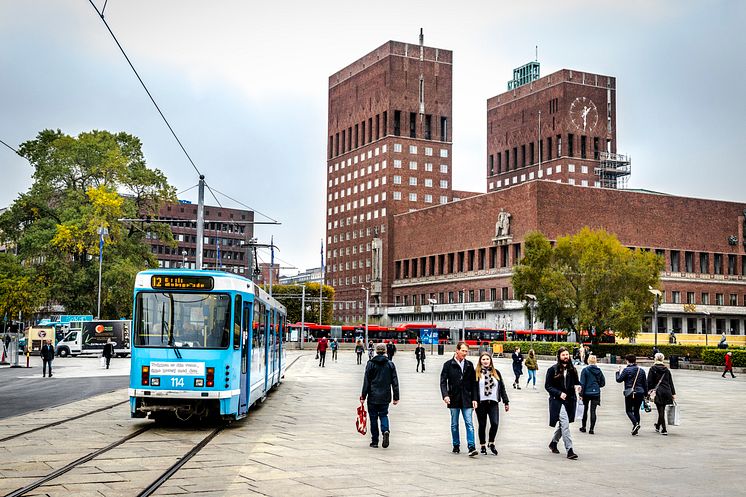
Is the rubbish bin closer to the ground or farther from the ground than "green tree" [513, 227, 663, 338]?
closer to the ground

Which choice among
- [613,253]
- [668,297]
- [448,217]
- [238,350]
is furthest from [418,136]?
[238,350]

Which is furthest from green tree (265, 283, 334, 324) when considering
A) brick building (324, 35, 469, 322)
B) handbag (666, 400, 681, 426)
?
handbag (666, 400, 681, 426)

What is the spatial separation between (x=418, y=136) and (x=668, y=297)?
48.2m

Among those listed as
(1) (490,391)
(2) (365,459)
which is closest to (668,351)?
(1) (490,391)

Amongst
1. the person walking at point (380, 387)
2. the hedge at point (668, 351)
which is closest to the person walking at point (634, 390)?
the person walking at point (380, 387)

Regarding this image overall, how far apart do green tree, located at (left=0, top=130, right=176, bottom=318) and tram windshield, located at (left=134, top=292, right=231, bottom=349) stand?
4493cm

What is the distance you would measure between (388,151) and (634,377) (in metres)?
123

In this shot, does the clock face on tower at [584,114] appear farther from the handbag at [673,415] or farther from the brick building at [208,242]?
the handbag at [673,415]

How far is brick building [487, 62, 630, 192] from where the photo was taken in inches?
5600

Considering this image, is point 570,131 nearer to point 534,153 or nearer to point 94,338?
point 534,153

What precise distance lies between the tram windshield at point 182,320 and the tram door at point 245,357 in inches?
31.8

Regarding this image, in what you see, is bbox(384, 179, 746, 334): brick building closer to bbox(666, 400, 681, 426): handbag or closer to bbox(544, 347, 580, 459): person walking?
bbox(666, 400, 681, 426): handbag

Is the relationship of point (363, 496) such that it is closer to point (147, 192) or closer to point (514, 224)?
point (147, 192)

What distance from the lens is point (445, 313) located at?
12306 centimetres
